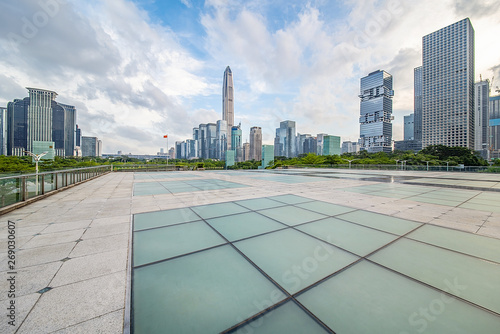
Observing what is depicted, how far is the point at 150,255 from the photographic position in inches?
119

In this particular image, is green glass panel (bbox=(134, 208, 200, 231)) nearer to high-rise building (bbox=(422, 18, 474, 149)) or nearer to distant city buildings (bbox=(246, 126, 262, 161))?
distant city buildings (bbox=(246, 126, 262, 161))

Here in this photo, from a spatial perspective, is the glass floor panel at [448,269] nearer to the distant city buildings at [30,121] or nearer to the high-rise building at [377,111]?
the distant city buildings at [30,121]

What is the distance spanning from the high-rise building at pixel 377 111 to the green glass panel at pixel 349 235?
190 metres

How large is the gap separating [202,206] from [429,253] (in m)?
5.32

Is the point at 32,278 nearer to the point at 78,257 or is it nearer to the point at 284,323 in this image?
the point at 78,257

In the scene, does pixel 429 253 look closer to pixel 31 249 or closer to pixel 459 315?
pixel 459 315

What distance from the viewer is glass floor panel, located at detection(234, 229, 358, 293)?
96.2 inches

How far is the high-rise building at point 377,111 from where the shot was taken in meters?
166

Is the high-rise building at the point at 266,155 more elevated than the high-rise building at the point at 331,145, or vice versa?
the high-rise building at the point at 331,145

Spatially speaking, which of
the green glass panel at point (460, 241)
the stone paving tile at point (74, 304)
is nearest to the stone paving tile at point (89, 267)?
the stone paving tile at point (74, 304)

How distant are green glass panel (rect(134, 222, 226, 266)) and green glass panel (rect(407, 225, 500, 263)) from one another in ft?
12.4

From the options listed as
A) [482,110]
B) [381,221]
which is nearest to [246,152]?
[381,221]

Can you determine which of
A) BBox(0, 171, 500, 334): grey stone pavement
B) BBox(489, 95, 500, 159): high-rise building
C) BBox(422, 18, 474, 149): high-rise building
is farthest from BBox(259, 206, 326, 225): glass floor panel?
BBox(489, 95, 500, 159): high-rise building

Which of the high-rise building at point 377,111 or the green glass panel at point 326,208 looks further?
the high-rise building at point 377,111
